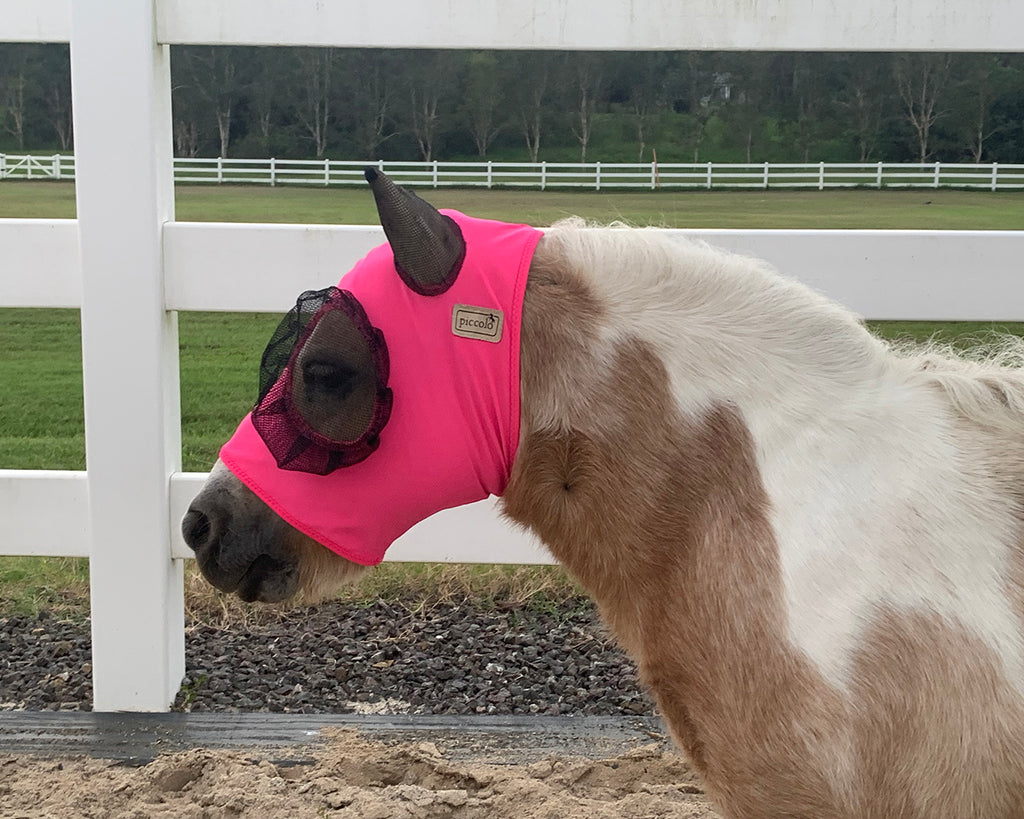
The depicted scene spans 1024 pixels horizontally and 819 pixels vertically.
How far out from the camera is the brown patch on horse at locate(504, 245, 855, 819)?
4.65ft

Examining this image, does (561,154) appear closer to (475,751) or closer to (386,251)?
(475,751)

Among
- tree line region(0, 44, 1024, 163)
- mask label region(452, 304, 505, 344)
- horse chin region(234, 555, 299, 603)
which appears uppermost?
tree line region(0, 44, 1024, 163)

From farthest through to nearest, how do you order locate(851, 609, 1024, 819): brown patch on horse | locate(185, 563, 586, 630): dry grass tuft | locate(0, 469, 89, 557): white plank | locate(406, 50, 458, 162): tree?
locate(406, 50, 458, 162): tree, locate(185, 563, 586, 630): dry grass tuft, locate(0, 469, 89, 557): white plank, locate(851, 609, 1024, 819): brown patch on horse

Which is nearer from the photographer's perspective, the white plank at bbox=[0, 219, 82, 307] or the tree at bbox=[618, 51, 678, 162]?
the white plank at bbox=[0, 219, 82, 307]

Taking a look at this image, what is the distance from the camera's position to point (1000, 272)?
2680 millimetres

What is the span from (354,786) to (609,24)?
205 cm

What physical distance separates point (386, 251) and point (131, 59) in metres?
1.47

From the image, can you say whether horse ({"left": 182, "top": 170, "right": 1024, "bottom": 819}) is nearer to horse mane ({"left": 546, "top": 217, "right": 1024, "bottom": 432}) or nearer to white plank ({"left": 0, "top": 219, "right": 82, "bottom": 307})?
horse mane ({"left": 546, "top": 217, "right": 1024, "bottom": 432})

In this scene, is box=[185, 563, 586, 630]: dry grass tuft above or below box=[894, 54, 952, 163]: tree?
below

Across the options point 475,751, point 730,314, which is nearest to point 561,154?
point 475,751

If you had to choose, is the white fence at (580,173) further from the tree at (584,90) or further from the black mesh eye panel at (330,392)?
the black mesh eye panel at (330,392)

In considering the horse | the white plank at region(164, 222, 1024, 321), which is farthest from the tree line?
the horse

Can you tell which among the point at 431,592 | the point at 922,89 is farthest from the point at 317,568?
the point at 922,89

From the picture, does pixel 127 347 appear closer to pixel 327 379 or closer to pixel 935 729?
pixel 327 379
